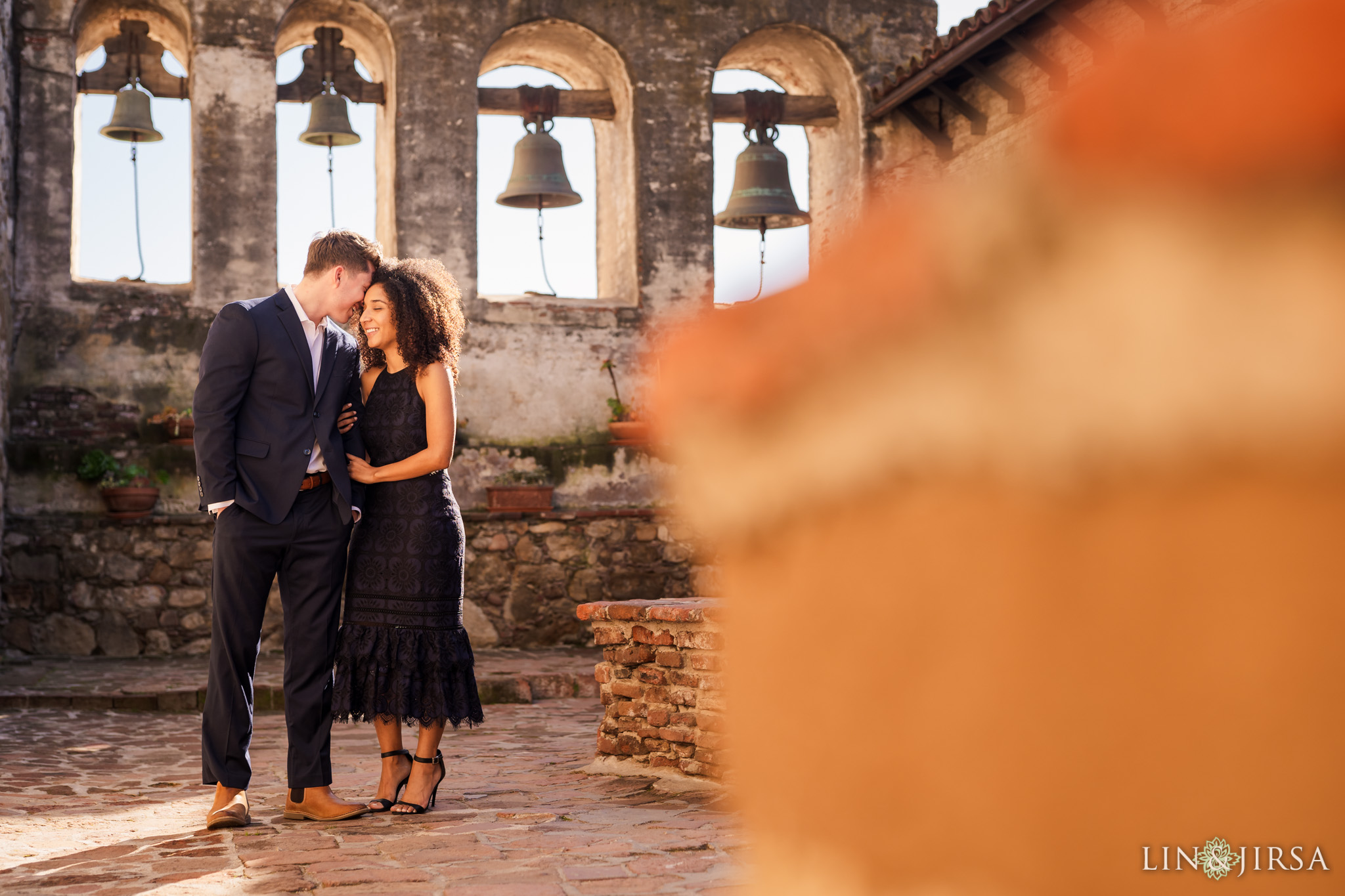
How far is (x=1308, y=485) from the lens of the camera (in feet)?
2.07

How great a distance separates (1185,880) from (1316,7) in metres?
0.49

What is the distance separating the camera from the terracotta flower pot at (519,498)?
877cm

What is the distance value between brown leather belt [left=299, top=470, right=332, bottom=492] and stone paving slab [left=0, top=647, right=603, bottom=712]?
8.99 feet

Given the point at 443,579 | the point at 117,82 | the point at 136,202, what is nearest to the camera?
the point at 443,579

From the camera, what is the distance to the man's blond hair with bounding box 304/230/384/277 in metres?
3.58

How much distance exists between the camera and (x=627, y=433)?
903 cm

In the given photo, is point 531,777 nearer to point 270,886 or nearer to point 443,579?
point 443,579

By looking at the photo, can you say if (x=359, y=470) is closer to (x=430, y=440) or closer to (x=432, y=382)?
(x=430, y=440)

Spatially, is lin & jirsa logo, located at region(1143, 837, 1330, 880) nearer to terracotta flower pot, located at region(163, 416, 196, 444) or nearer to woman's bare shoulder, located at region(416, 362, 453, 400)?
woman's bare shoulder, located at region(416, 362, 453, 400)

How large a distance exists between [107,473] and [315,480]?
5.45 metres

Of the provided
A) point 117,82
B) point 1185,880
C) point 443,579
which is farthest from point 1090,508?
point 117,82

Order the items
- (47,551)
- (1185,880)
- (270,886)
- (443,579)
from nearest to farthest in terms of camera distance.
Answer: (1185,880) → (270,886) → (443,579) → (47,551)

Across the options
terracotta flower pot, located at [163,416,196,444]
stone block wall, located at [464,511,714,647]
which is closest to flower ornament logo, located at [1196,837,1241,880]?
stone block wall, located at [464,511,714,647]

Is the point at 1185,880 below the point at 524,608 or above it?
above
